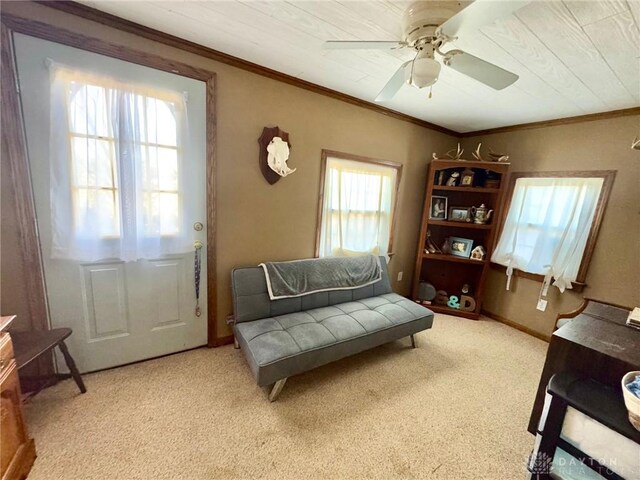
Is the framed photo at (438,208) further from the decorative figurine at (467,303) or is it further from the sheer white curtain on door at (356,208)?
the decorative figurine at (467,303)

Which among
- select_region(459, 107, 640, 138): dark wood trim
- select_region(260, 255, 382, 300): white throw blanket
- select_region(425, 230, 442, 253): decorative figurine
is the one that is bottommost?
select_region(260, 255, 382, 300): white throw blanket

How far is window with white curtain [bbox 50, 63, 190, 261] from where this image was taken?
4.77 feet

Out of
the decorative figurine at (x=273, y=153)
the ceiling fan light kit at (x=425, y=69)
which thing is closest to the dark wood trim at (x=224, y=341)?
the decorative figurine at (x=273, y=153)

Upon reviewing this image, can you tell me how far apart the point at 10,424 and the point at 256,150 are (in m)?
1.99

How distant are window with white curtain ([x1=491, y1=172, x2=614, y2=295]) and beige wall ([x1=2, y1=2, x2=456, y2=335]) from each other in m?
1.56

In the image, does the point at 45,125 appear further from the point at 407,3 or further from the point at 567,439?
the point at 567,439

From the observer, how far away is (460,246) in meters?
3.03

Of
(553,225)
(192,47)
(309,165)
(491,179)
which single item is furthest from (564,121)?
(192,47)

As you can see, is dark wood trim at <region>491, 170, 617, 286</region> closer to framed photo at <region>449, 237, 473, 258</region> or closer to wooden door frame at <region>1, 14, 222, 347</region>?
framed photo at <region>449, 237, 473, 258</region>

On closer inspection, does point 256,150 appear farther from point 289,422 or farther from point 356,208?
point 289,422

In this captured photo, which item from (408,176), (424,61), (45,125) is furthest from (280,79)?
(408,176)

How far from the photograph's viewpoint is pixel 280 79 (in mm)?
2021

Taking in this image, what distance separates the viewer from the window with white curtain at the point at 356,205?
2.49m

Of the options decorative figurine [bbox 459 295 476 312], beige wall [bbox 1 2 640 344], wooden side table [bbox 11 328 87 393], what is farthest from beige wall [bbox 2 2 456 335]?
decorative figurine [bbox 459 295 476 312]
